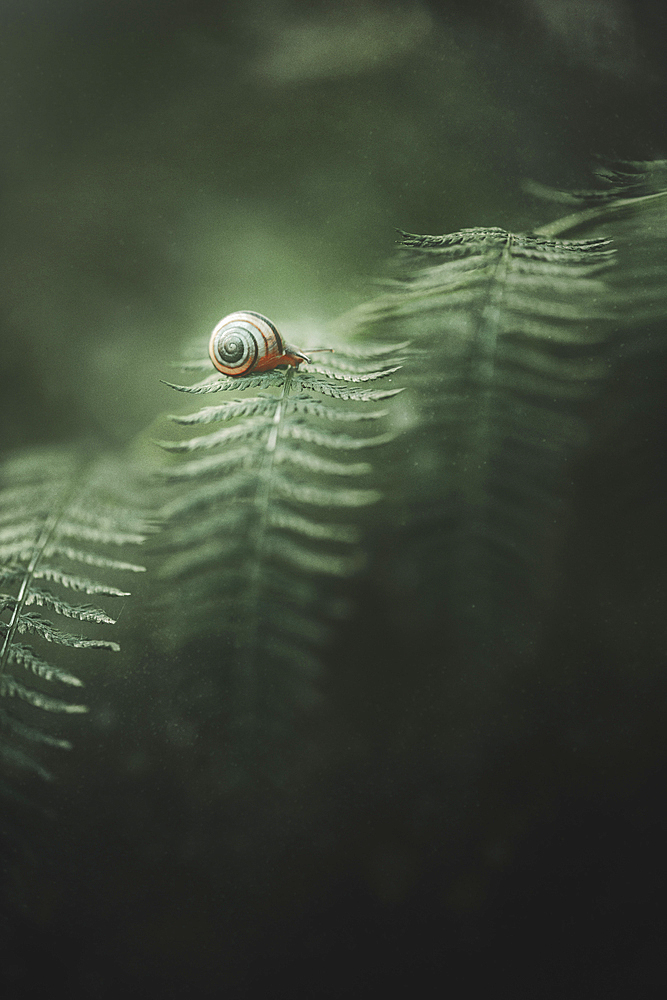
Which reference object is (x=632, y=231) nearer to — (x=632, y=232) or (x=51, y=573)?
(x=632, y=232)

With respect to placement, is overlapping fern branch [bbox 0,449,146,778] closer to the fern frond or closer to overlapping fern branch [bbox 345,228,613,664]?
overlapping fern branch [bbox 345,228,613,664]

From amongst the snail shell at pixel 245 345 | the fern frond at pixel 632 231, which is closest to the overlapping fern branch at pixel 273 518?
the snail shell at pixel 245 345

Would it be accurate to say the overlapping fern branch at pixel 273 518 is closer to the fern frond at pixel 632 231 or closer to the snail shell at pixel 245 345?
the snail shell at pixel 245 345

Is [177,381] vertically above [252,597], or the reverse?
[177,381]

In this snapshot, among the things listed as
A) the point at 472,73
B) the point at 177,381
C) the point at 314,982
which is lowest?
the point at 314,982

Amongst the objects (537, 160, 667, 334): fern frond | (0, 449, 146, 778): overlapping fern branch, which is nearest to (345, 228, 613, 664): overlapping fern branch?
(537, 160, 667, 334): fern frond

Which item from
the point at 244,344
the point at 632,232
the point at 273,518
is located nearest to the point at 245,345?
the point at 244,344

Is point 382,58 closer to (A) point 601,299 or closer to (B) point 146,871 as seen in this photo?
(A) point 601,299

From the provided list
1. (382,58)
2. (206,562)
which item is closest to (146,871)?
(206,562)
